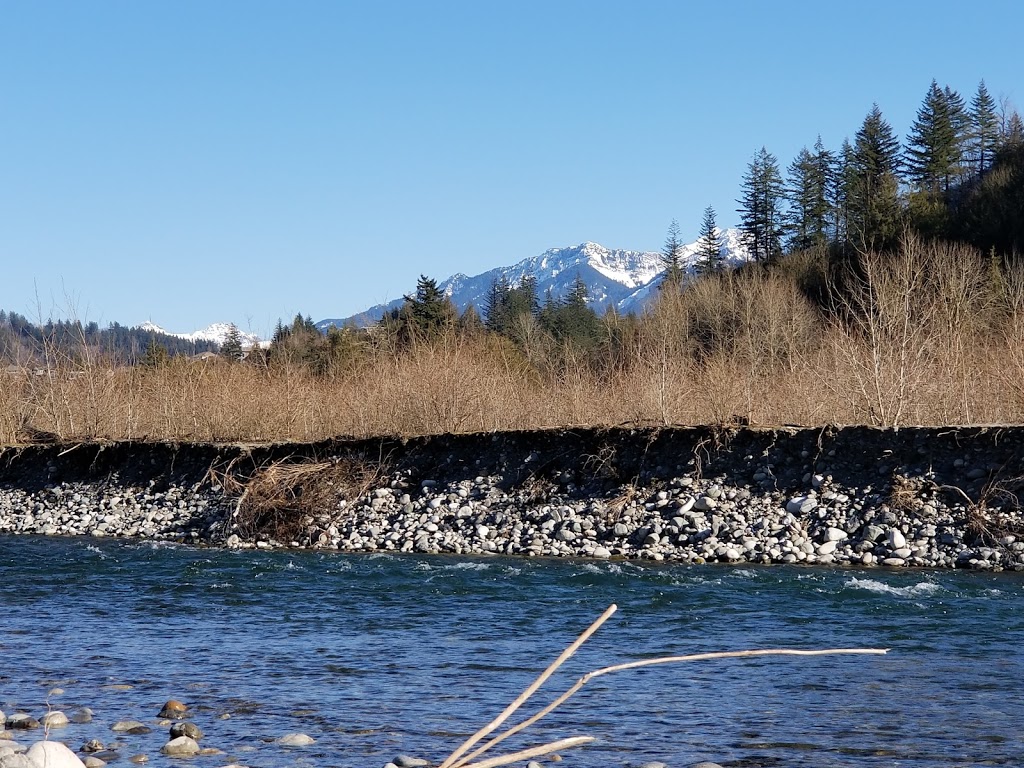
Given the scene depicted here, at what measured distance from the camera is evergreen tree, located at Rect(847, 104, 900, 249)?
51.8 m

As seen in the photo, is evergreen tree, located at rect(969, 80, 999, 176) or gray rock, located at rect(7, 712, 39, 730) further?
evergreen tree, located at rect(969, 80, 999, 176)

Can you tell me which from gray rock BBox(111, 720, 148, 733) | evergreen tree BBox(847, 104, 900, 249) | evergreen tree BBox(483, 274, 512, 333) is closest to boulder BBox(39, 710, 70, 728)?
gray rock BBox(111, 720, 148, 733)

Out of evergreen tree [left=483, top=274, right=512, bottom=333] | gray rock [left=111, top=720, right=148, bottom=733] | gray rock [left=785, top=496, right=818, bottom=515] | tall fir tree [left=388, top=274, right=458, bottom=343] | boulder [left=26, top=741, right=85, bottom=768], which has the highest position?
evergreen tree [left=483, top=274, right=512, bottom=333]

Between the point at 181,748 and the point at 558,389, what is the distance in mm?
16577

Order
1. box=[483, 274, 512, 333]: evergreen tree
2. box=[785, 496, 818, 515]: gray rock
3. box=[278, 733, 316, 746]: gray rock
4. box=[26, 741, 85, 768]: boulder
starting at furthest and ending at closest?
1. box=[483, 274, 512, 333]: evergreen tree
2. box=[785, 496, 818, 515]: gray rock
3. box=[278, 733, 316, 746]: gray rock
4. box=[26, 741, 85, 768]: boulder

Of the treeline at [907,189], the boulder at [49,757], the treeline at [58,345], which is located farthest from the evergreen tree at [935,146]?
the boulder at [49,757]

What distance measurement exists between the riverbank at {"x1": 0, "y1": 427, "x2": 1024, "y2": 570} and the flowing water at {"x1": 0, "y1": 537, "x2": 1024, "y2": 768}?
38.7 inches

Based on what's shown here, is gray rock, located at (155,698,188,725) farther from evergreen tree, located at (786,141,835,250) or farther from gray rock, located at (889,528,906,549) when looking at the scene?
evergreen tree, located at (786,141,835,250)

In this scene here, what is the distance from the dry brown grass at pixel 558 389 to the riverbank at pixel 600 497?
1.37 meters

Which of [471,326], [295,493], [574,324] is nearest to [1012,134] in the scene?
[574,324]

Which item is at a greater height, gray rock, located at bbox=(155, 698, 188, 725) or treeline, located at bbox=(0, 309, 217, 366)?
treeline, located at bbox=(0, 309, 217, 366)

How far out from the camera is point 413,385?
22.9 m

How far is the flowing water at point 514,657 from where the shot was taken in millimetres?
6934

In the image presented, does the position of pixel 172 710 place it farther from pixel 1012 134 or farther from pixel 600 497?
pixel 1012 134
